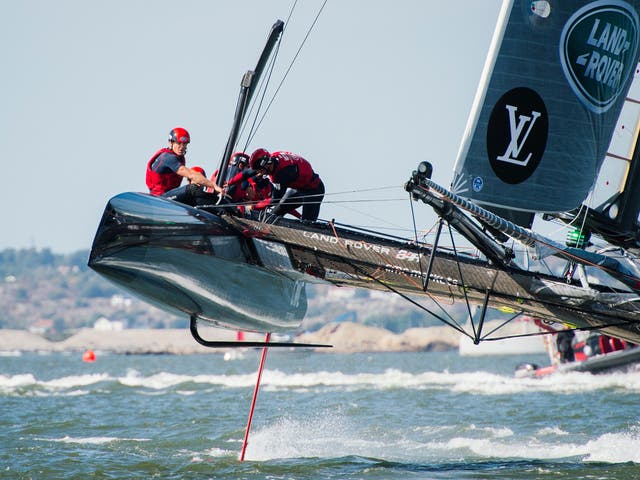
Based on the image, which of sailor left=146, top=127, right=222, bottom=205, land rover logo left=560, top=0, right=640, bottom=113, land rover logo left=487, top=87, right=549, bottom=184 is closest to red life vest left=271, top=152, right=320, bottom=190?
sailor left=146, top=127, right=222, bottom=205

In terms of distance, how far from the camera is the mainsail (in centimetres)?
966

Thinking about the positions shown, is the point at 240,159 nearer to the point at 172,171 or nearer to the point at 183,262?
the point at 172,171

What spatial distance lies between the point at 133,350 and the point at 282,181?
112 meters

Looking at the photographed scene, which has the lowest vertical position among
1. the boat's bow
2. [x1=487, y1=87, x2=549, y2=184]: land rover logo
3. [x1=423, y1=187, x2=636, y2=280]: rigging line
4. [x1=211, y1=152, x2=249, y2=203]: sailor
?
the boat's bow

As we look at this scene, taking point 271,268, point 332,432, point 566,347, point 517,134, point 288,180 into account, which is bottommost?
point 332,432

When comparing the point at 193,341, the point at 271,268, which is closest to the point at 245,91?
the point at 271,268

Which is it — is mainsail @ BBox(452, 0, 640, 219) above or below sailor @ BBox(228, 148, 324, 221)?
above

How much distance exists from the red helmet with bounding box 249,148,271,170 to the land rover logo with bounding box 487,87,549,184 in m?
2.04

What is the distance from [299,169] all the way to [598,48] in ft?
9.75

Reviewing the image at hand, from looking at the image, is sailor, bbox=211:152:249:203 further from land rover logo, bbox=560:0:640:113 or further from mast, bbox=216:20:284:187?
land rover logo, bbox=560:0:640:113

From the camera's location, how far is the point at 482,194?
9.67m

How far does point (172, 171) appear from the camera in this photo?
33.0 ft

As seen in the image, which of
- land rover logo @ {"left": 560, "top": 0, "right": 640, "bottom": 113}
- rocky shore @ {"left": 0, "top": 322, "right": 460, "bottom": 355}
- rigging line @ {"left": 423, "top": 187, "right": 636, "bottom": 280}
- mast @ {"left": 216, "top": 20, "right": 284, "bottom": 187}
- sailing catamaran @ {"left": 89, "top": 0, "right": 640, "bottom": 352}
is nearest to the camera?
rigging line @ {"left": 423, "top": 187, "right": 636, "bottom": 280}

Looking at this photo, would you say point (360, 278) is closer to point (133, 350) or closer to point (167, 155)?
point (167, 155)
